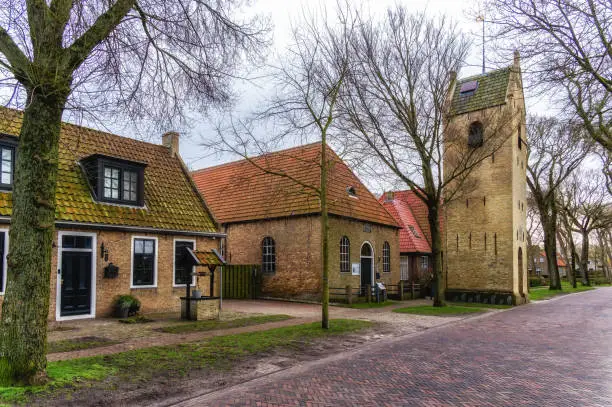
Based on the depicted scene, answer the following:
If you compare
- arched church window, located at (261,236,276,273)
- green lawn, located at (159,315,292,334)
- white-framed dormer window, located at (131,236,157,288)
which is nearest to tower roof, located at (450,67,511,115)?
arched church window, located at (261,236,276,273)

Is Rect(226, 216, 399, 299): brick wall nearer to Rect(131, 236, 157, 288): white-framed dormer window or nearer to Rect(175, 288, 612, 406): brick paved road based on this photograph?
Rect(131, 236, 157, 288): white-framed dormer window

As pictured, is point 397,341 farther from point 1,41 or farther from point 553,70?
point 1,41

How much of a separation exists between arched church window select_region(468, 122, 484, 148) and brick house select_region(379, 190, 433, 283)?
6222mm

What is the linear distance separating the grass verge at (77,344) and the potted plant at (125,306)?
12.2 feet

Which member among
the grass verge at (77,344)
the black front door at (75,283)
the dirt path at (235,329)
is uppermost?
the black front door at (75,283)

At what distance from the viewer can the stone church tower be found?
23.9 m

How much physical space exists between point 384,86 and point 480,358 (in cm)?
1316

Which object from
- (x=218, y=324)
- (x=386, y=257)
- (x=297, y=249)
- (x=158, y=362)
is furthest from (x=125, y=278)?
(x=386, y=257)

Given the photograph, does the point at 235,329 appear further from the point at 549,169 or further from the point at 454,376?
the point at 549,169

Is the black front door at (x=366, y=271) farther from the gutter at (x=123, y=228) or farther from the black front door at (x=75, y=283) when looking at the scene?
the black front door at (x=75, y=283)

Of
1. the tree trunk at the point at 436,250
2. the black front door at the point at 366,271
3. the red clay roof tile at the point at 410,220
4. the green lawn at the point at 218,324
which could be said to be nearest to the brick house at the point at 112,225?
the green lawn at the point at 218,324

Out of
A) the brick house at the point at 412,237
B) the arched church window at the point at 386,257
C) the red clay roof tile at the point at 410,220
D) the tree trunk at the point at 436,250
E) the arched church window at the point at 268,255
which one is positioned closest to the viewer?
the tree trunk at the point at 436,250

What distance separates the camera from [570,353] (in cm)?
1064

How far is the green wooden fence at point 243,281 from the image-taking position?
24.6 meters
